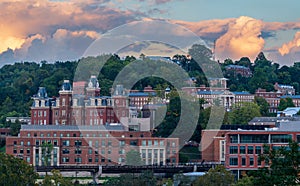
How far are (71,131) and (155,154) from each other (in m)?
→ 7.82

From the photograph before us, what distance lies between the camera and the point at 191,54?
5910 inches

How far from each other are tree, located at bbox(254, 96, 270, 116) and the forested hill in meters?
9.74

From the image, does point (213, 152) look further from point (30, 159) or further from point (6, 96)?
point (6, 96)

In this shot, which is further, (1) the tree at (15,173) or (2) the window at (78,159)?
(2) the window at (78,159)

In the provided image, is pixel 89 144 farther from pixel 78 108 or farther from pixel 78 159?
pixel 78 108

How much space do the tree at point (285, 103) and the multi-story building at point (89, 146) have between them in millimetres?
33964

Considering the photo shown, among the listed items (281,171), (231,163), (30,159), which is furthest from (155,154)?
(281,171)

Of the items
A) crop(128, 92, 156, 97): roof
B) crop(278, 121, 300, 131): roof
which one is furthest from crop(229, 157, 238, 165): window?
crop(128, 92, 156, 97): roof

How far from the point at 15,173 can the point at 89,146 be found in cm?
3085

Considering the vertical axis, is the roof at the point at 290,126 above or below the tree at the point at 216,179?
above

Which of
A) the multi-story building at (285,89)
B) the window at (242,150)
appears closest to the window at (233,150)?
the window at (242,150)

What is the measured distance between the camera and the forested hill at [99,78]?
124 metres

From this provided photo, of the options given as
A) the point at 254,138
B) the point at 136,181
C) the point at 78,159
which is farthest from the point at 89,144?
the point at 136,181

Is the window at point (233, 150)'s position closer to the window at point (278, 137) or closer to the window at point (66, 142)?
the window at point (278, 137)
